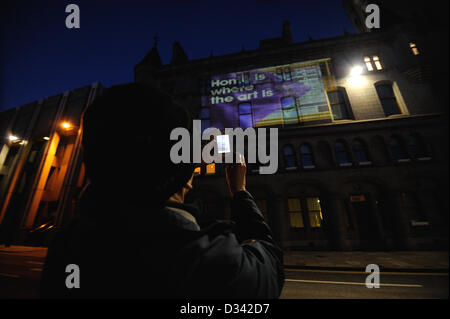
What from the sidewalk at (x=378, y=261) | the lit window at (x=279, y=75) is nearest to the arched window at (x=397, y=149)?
the sidewalk at (x=378, y=261)

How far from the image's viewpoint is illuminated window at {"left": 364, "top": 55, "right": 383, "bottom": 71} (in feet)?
44.1

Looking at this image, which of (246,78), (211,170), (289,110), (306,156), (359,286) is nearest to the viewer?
(359,286)

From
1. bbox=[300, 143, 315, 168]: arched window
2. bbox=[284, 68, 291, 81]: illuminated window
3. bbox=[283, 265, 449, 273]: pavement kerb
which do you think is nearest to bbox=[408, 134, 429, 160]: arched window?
bbox=[300, 143, 315, 168]: arched window

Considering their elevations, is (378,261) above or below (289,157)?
below

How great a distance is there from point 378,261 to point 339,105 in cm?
1052

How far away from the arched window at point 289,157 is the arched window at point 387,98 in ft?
24.4

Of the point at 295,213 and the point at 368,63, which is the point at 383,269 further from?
the point at 368,63

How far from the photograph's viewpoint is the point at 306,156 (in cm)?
1227

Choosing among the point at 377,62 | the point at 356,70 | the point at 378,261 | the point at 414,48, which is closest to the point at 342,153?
the point at 378,261

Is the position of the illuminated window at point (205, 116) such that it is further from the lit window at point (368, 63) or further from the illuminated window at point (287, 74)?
the lit window at point (368, 63)

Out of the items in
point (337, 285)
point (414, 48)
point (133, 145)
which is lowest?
point (337, 285)

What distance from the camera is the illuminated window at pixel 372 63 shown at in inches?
529
